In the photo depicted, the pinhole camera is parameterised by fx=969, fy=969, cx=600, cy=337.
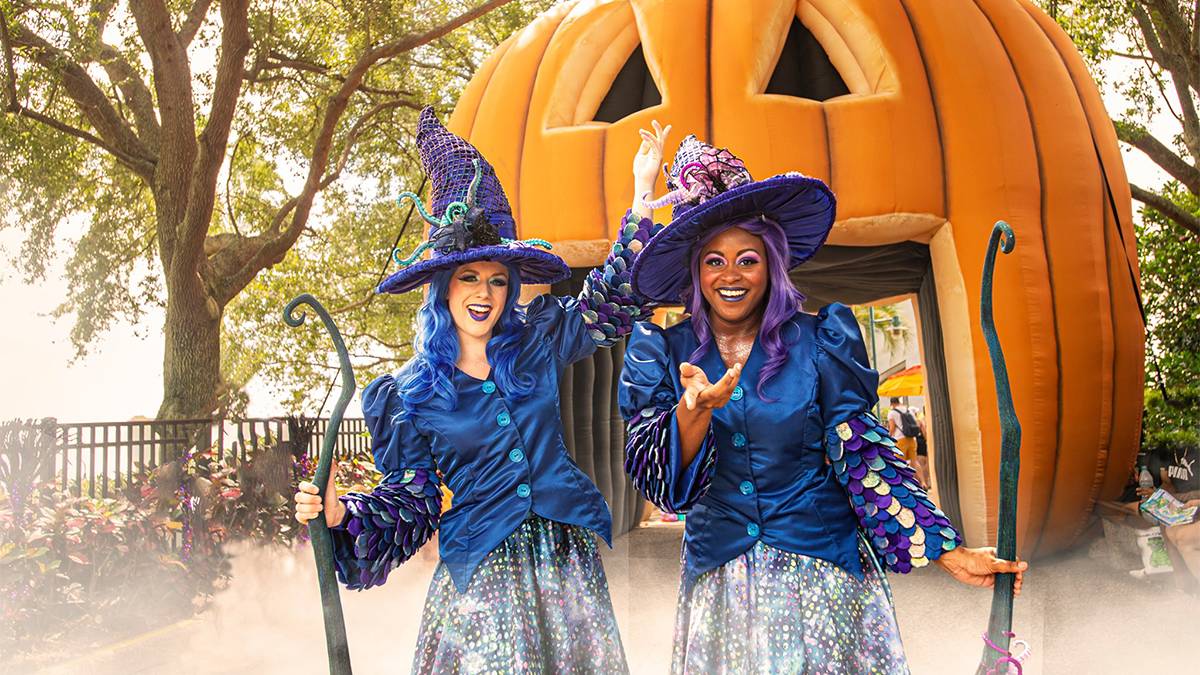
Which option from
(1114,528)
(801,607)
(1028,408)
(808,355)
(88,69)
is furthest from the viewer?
(88,69)

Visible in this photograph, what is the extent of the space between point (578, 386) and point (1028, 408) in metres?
2.34

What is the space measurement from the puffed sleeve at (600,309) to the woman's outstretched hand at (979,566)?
Result: 953 mm

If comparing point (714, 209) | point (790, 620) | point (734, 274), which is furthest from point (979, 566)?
point (714, 209)

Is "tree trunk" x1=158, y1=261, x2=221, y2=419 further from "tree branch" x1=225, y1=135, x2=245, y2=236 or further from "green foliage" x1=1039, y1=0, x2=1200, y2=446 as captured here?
"green foliage" x1=1039, y1=0, x2=1200, y2=446

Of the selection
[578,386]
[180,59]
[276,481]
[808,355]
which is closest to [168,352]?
[276,481]

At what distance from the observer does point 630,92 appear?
189 inches

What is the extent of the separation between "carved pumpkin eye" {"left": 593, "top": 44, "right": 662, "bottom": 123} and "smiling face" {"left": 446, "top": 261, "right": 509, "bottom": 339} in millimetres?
2507

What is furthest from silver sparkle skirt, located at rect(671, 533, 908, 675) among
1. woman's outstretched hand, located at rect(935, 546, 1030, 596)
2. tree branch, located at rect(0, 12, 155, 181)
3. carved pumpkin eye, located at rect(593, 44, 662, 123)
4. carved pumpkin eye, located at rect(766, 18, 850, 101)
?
tree branch, located at rect(0, 12, 155, 181)

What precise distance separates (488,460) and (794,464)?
2.38ft

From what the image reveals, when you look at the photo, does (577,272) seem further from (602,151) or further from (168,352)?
(168,352)

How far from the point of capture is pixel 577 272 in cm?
504

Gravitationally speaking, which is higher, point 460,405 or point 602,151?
point 602,151

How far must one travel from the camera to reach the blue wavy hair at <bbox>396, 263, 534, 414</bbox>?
2.31 meters

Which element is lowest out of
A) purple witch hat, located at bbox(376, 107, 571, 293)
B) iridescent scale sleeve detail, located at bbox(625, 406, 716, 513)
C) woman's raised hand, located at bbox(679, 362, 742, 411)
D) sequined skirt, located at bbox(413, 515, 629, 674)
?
sequined skirt, located at bbox(413, 515, 629, 674)
